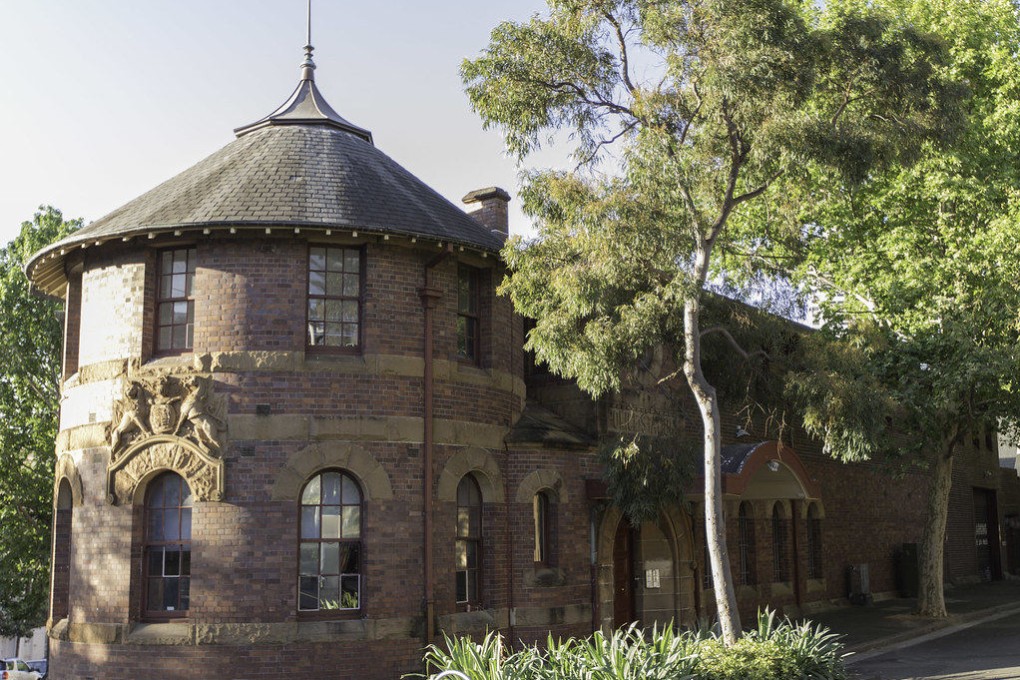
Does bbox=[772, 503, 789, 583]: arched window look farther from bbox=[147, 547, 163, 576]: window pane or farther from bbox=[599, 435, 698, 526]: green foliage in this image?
bbox=[147, 547, 163, 576]: window pane

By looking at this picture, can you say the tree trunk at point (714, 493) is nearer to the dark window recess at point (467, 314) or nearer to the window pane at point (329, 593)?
the dark window recess at point (467, 314)

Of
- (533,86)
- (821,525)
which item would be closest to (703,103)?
(533,86)

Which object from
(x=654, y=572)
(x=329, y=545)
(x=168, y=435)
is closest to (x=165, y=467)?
(x=168, y=435)

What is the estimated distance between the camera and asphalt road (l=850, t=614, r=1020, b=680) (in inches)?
618

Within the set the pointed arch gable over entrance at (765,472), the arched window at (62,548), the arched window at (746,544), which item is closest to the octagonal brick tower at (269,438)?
the arched window at (62,548)

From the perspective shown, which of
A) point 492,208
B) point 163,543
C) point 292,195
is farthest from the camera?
point 492,208

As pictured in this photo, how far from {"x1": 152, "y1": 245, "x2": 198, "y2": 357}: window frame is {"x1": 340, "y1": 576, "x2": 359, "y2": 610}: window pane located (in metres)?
4.15

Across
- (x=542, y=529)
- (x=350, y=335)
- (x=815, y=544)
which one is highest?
(x=350, y=335)

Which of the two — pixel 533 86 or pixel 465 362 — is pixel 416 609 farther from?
pixel 533 86

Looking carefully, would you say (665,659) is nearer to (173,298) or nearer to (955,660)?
(955,660)

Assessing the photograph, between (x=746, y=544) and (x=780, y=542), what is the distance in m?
1.86

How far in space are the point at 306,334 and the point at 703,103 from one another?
6.69 meters

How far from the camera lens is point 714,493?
568 inches

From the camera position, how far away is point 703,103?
14758 millimetres
